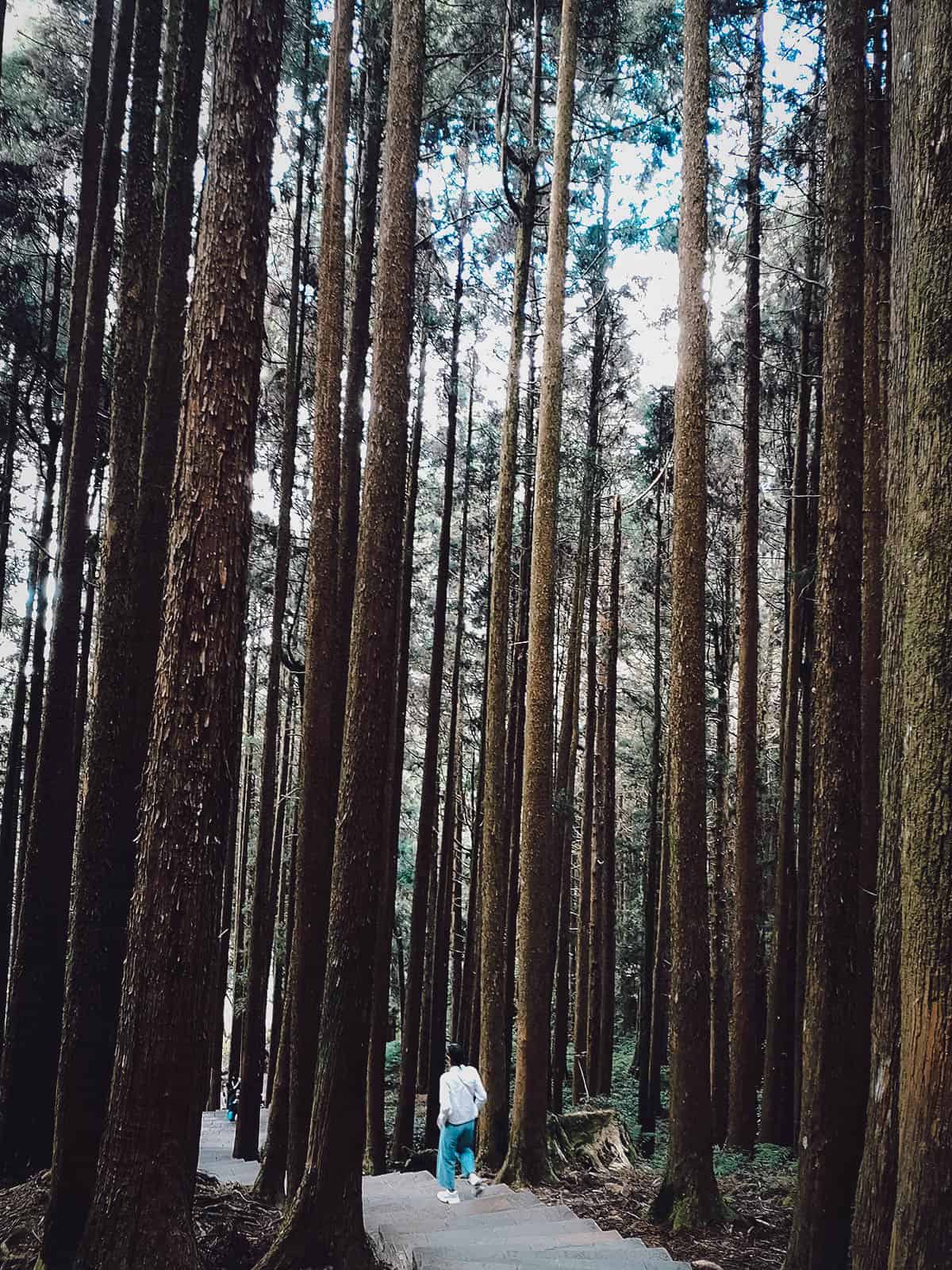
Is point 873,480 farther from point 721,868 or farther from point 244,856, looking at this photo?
point 244,856

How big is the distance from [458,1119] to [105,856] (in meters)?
5.48

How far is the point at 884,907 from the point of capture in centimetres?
489

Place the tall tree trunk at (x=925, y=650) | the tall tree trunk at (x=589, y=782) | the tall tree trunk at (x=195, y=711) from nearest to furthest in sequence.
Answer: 1. the tall tree trunk at (x=925, y=650)
2. the tall tree trunk at (x=195, y=711)
3. the tall tree trunk at (x=589, y=782)

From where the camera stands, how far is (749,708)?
515 inches

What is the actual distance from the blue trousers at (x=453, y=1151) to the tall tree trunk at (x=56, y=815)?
3734 millimetres

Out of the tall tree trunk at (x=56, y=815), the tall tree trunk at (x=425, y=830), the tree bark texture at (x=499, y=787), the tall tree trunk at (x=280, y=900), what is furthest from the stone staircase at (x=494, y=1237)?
the tall tree trunk at (x=280, y=900)

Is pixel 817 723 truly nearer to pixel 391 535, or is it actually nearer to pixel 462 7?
pixel 391 535

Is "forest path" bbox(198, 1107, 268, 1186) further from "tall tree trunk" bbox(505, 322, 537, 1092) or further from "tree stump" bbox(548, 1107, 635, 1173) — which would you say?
"tall tree trunk" bbox(505, 322, 537, 1092)

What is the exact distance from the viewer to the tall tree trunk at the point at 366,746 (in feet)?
19.4

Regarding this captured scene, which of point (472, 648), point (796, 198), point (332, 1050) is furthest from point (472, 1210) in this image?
point (472, 648)

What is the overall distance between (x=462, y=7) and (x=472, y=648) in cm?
1514

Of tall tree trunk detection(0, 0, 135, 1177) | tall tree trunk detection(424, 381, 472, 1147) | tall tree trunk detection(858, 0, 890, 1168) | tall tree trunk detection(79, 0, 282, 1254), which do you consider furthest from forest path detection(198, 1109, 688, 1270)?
tall tree trunk detection(424, 381, 472, 1147)

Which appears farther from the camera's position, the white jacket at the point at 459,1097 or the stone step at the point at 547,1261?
the white jacket at the point at 459,1097

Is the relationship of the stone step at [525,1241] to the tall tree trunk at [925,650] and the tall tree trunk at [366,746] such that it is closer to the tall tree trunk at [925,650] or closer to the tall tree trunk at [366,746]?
the tall tree trunk at [366,746]
